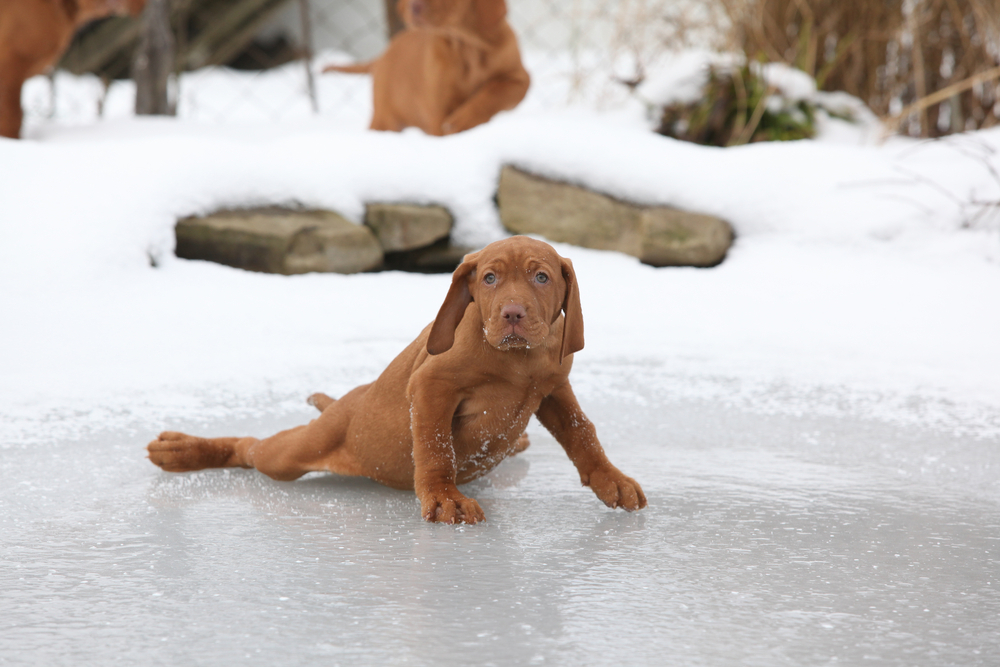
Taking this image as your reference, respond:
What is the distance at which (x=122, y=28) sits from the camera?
23.4 ft

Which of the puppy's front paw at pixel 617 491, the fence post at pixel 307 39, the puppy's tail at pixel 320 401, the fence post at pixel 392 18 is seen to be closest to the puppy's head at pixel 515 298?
the puppy's front paw at pixel 617 491

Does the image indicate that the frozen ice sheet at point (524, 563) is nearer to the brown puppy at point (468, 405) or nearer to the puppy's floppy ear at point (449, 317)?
the brown puppy at point (468, 405)

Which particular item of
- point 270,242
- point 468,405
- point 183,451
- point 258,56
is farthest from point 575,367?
point 258,56

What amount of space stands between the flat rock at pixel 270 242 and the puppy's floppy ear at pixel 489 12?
1001mm

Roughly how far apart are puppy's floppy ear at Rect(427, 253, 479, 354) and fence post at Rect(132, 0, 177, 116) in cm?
Answer: 343

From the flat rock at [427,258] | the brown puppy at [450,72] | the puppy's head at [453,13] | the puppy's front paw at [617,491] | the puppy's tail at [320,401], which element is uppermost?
the puppy's head at [453,13]

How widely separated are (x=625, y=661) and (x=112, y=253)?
218 cm

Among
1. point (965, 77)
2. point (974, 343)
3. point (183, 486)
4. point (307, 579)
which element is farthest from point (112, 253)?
point (965, 77)

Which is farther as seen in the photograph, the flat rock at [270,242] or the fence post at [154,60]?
the fence post at [154,60]

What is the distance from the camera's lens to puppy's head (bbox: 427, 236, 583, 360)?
122 centimetres

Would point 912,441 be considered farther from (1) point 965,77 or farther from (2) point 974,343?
(1) point 965,77

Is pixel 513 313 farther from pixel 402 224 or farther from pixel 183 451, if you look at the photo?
pixel 402 224

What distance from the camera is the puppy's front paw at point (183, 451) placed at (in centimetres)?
149

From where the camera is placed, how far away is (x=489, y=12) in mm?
3451
